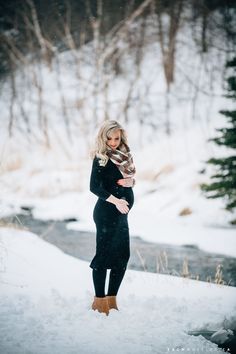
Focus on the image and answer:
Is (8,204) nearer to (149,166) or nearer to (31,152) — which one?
(149,166)

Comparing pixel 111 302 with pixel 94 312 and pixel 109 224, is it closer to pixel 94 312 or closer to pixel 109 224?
pixel 94 312

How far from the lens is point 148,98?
17.6m

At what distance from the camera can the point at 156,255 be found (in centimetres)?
686

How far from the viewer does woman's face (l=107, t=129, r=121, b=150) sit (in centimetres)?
320

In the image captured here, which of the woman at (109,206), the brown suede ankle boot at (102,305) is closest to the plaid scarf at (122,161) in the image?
the woman at (109,206)

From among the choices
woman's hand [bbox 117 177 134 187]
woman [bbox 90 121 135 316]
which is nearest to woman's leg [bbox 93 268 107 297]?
woman [bbox 90 121 135 316]

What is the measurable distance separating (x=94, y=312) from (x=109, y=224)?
0.75 meters

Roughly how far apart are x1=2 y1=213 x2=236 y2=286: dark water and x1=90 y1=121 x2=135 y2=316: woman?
229cm

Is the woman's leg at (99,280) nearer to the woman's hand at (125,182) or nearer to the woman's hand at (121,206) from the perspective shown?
the woman's hand at (121,206)

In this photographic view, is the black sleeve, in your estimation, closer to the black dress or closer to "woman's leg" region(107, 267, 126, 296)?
the black dress

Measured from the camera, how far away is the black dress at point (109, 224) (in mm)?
3193

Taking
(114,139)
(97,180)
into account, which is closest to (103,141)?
(114,139)

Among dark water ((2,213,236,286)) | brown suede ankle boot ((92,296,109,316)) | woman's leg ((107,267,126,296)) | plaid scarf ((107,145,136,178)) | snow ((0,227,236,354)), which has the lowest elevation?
dark water ((2,213,236,286))

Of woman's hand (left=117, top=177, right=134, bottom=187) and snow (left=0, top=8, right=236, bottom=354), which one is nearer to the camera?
snow (left=0, top=8, right=236, bottom=354)
